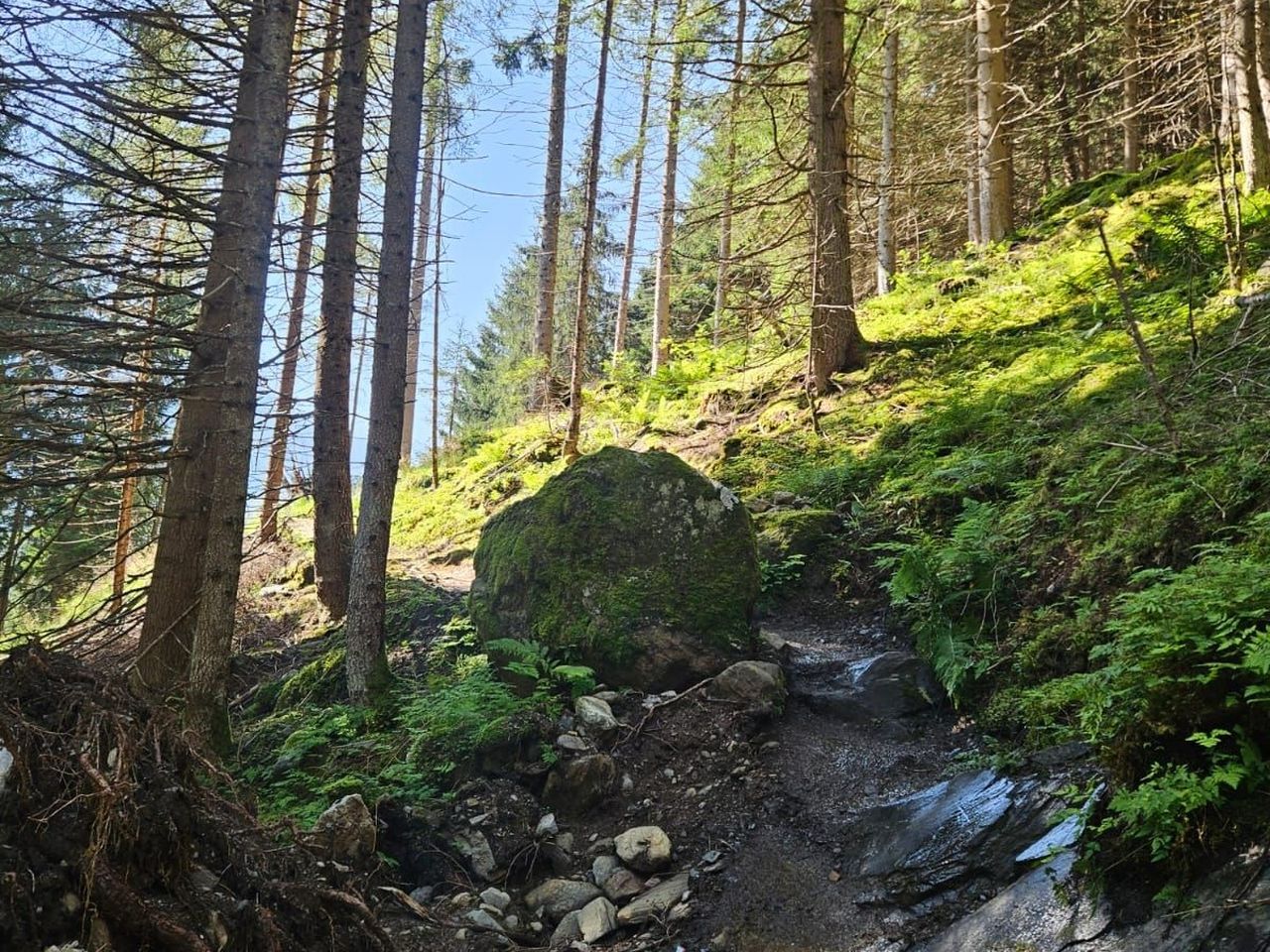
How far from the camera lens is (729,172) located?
12.0 m

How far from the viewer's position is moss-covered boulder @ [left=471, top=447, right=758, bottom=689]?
19.6 ft

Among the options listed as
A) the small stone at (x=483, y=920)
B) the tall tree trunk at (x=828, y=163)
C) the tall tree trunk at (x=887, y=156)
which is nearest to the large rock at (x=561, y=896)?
the small stone at (x=483, y=920)

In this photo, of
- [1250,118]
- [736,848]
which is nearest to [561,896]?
[736,848]

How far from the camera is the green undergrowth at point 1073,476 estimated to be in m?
2.88

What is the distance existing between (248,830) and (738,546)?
14.1 ft

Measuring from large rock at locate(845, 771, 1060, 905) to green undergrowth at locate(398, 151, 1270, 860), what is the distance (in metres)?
0.45

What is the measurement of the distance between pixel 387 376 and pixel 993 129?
456 inches

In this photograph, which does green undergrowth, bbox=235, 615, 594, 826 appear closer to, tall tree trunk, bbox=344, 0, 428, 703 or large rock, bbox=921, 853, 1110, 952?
tall tree trunk, bbox=344, 0, 428, 703

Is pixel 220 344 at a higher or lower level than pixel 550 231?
lower

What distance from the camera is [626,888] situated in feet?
14.0

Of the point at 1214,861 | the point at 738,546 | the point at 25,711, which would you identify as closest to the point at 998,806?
the point at 1214,861

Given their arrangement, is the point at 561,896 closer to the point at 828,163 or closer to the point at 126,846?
the point at 126,846

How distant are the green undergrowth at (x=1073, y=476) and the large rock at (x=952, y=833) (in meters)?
0.45

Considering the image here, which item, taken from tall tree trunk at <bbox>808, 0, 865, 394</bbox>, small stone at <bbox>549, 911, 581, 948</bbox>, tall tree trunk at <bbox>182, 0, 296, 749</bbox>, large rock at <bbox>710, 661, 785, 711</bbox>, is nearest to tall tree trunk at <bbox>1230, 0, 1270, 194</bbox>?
tall tree trunk at <bbox>808, 0, 865, 394</bbox>
